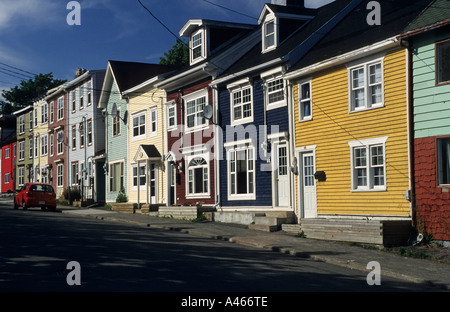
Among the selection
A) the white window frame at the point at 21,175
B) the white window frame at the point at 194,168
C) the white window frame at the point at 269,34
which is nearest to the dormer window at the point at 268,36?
the white window frame at the point at 269,34

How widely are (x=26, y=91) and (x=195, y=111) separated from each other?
50214 mm

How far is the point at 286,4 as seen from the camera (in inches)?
1076

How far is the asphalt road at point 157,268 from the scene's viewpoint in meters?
9.73

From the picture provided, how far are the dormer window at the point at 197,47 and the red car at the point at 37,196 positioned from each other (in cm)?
1053

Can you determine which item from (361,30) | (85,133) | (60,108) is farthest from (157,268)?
(60,108)

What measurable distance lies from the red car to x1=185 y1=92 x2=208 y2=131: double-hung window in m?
8.78

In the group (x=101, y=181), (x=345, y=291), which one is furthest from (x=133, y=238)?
Answer: (x=101, y=181)

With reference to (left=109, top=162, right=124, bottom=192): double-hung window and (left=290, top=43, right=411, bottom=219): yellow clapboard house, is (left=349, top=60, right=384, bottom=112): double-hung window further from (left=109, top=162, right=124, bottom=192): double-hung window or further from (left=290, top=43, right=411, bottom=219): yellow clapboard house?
(left=109, top=162, right=124, bottom=192): double-hung window

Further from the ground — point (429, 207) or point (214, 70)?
point (214, 70)

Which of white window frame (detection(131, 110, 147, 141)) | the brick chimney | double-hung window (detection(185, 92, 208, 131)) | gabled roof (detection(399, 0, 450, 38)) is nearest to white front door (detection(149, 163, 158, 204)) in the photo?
white window frame (detection(131, 110, 147, 141))

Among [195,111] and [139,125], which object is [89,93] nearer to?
[139,125]

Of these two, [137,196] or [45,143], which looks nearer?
[137,196]
